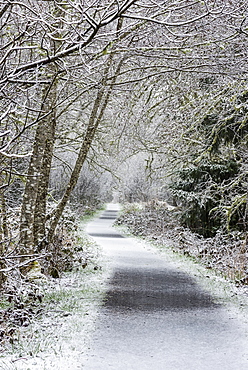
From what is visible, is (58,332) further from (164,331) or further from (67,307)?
(164,331)

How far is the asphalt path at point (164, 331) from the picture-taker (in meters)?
4.26

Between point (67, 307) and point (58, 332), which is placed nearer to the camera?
point (58, 332)

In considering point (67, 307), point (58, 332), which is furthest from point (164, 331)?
point (67, 307)

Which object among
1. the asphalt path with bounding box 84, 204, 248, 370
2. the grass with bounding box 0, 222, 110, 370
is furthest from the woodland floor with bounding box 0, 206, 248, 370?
the asphalt path with bounding box 84, 204, 248, 370

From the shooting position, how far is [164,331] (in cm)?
528

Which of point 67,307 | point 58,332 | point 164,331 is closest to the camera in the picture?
point 58,332

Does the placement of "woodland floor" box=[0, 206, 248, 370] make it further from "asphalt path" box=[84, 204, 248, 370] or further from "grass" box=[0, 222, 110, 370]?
"asphalt path" box=[84, 204, 248, 370]

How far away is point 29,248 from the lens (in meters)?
7.54

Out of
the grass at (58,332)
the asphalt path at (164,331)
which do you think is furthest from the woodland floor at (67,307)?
the asphalt path at (164,331)

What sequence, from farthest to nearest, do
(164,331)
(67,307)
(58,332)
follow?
(67,307), (164,331), (58,332)

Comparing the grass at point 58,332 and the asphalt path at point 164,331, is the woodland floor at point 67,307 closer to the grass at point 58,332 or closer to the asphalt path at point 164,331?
the grass at point 58,332

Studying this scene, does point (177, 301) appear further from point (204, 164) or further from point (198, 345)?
point (204, 164)

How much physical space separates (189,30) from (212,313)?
4207 mm

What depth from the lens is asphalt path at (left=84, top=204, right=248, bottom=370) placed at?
14.0 ft
